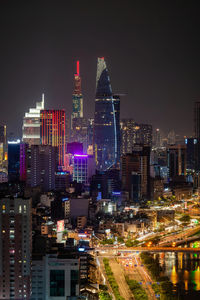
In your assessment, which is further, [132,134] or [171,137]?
[171,137]

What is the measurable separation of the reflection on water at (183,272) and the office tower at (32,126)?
485 inches

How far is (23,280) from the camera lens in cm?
755

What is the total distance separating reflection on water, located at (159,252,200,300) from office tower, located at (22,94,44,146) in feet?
40.4

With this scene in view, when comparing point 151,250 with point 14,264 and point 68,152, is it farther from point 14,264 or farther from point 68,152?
point 68,152

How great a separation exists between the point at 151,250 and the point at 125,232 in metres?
1.79

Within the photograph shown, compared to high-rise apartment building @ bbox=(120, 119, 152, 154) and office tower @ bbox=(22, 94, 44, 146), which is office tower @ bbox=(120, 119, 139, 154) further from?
office tower @ bbox=(22, 94, 44, 146)

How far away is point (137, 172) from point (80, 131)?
7.34 m

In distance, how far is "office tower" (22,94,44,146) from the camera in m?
23.5

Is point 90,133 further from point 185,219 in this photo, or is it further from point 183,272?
point 183,272

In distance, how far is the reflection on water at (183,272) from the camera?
9448mm

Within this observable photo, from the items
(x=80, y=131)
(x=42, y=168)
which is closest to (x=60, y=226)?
(x=42, y=168)

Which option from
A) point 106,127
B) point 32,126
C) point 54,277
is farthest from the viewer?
point 32,126

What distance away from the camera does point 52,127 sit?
22.8 meters

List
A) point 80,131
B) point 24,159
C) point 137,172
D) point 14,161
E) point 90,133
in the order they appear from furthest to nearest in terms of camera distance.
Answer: point 80,131 < point 90,133 < point 14,161 < point 137,172 < point 24,159
